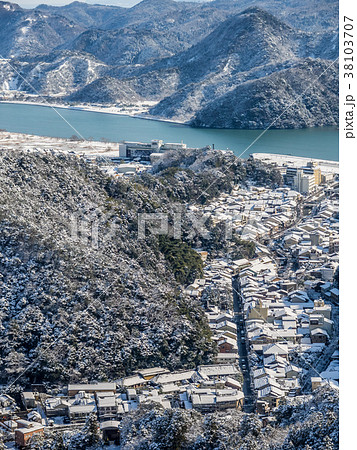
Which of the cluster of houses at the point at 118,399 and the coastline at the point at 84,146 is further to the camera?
the coastline at the point at 84,146

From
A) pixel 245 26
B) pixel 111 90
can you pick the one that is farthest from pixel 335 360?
pixel 245 26

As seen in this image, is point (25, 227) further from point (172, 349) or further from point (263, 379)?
point (263, 379)

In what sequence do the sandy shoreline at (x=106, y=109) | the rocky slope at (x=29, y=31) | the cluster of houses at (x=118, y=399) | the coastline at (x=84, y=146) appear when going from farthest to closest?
the rocky slope at (x=29, y=31), the sandy shoreline at (x=106, y=109), the coastline at (x=84, y=146), the cluster of houses at (x=118, y=399)

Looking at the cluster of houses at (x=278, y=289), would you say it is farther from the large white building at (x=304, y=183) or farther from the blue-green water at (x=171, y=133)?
the blue-green water at (x=171, y=133)

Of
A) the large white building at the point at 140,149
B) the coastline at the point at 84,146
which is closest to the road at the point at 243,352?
the coastline at the point at 84,146

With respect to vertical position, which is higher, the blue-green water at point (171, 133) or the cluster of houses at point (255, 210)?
the blue-green water at point (171, 133)

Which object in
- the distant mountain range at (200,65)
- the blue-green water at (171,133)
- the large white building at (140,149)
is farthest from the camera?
the distant mountain range at (200,65)

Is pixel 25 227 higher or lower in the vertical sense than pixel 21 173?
lower

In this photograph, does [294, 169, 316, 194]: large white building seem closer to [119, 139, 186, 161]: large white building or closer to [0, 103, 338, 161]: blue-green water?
[119, 139, 186, 161]: large white building
